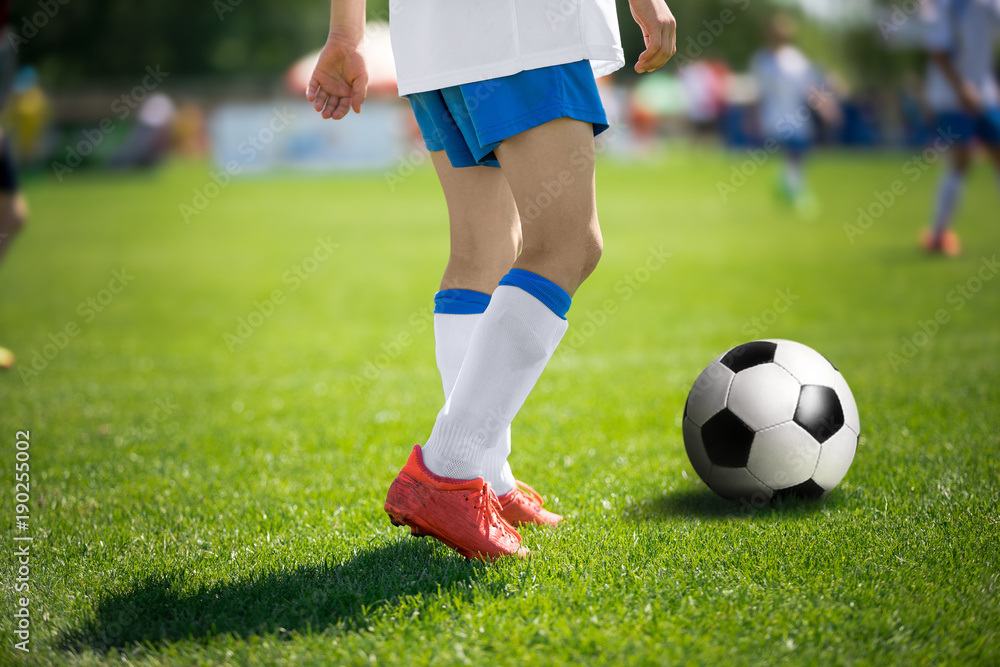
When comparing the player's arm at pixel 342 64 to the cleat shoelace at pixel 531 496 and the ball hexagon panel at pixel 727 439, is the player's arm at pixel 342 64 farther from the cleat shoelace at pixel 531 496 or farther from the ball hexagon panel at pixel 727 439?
the ball hexagon panel at pixel 727 439

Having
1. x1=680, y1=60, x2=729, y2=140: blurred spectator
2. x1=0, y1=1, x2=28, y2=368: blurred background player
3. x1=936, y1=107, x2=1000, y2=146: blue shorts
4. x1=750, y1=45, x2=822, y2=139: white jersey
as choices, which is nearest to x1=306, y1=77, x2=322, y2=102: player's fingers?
x1=0, y1=1, x2=28, y2=368: blurred background player

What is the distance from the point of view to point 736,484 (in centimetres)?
246

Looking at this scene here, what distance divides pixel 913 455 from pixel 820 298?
12.3ft

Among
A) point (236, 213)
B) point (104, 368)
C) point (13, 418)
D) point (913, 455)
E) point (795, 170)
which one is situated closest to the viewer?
point (913, 455)

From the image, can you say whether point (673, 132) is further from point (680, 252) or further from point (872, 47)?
point (680, 252)

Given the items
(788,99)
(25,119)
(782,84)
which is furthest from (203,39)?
(788,99)

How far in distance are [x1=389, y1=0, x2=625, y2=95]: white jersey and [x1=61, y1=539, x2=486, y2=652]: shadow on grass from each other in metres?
1.18

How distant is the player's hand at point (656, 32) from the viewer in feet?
6.87

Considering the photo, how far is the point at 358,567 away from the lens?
2.09 metres

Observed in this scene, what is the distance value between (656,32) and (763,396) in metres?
1.11

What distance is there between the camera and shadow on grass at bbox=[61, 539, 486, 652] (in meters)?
1.78

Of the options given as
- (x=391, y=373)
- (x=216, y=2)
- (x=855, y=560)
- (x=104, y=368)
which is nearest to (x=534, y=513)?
(x=855, y=560)

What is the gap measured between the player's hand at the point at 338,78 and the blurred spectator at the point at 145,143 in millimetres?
27401

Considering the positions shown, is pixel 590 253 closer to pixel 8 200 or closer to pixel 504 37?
pixel 504 37
